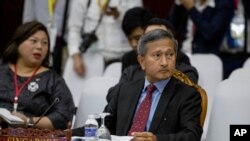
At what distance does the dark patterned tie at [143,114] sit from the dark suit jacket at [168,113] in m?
0.04

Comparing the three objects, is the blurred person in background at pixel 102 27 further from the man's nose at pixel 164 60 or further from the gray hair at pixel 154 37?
the man's nose at pixel 164 60

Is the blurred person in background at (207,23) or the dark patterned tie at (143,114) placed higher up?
the blurred person in background at (207,23)

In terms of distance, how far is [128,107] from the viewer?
4855 mm

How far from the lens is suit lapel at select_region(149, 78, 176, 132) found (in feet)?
15.4

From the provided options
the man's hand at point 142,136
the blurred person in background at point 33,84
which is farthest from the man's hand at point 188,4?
the man's hand at point 142,136

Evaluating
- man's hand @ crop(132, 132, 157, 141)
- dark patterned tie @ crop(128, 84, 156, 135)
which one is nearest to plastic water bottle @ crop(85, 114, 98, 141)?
man's hand @ crop(132, 132, 157, 141)

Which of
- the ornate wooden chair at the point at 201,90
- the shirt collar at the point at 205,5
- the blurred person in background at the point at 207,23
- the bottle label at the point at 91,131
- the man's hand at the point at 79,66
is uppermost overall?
the shirt collar at the point at 205,5

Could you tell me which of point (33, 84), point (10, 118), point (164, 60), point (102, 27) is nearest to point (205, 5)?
point (102, 27)

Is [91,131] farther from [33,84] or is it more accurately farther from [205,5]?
[205,5]

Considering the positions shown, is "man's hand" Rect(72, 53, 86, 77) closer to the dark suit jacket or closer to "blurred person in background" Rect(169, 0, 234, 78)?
"blurred person in background" Rect(169, 0, 234, 78)

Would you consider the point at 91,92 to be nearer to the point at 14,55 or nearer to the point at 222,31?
the point at 14,55

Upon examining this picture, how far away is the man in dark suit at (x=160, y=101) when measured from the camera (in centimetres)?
463

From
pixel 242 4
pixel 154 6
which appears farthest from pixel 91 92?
pixel 154 6

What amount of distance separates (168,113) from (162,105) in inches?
2.5
